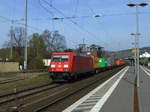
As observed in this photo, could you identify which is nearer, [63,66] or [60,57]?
[63,66]

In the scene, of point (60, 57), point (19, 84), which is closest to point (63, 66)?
point (60, 57)

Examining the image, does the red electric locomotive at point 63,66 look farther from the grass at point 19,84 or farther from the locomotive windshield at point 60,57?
the grass at point 19,84

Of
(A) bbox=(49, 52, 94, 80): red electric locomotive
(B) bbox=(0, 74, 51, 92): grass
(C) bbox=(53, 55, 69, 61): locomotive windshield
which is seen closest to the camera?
(B) bbox=(0, 74, 51, 92): grass

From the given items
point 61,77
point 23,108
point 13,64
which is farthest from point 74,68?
point 13,64

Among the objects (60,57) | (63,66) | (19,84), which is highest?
(60,57)

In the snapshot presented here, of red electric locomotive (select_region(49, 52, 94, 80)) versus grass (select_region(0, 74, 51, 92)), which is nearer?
grass (select_region(0, 74, 51, 92))

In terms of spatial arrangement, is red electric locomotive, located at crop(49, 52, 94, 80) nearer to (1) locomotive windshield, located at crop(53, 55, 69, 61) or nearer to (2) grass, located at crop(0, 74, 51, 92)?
(1) locomotive windshield, located at crop(53, 55, 69, 61)

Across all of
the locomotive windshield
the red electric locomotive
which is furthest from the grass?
the locomotive windshield

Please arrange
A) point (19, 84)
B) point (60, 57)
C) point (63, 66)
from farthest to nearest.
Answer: point (60, 57), point (63, 66), point (19, 84)

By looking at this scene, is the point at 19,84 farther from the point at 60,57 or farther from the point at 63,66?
the point at 60,57

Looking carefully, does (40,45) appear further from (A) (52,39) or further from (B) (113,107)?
(B) (113,107)

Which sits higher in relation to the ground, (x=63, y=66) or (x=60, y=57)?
(x=60, y=57)

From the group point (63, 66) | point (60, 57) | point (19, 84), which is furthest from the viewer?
point (60, 57)

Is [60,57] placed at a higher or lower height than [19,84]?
higher
